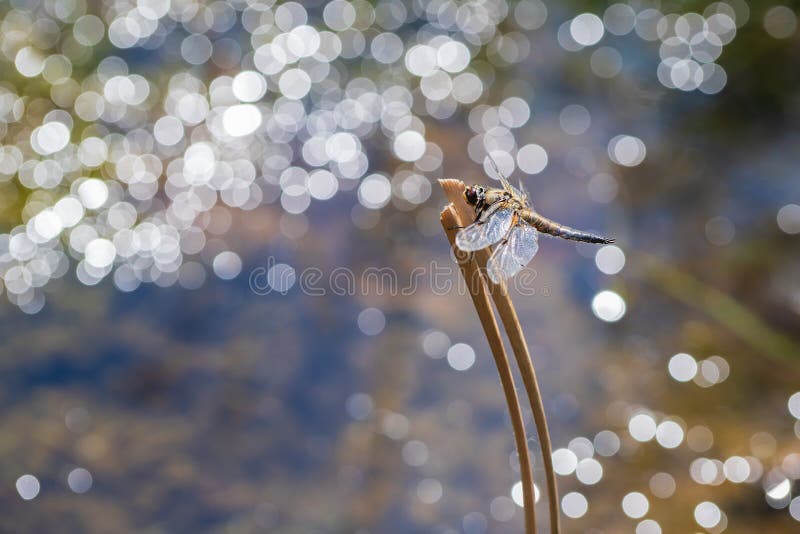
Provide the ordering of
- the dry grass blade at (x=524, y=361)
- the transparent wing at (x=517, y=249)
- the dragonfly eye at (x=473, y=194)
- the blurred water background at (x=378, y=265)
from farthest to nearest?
the blurred water background at (x=378, y=265) < the transparent wing at (x=517, y=249) < the dragonfly eye at (x=473, y=194) < the dry grass blade at (x=524, y=361)

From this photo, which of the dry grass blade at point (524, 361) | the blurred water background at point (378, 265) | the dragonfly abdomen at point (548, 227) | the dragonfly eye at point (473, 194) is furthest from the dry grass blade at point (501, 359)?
the blurred water background at point (378, 265)

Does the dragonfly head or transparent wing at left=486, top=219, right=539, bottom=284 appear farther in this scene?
transparent wing at left=486, top=219, right=539, bottom=284

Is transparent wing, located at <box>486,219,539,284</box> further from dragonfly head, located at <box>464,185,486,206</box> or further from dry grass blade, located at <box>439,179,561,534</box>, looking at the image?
dry grass blade, located at <box>439,179,561,534</box>

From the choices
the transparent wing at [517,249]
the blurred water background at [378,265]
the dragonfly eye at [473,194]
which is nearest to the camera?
the dragonfly eye at [473,194]

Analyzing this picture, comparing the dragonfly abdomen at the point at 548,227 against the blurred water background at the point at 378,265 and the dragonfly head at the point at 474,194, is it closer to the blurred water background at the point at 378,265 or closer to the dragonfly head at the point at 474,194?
the dragonfly head at the point at 474,194

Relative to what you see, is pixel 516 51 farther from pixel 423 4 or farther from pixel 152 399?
pixel 152 399

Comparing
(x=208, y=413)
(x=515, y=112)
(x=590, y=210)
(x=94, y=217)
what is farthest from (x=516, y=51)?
(x=208, y=413)

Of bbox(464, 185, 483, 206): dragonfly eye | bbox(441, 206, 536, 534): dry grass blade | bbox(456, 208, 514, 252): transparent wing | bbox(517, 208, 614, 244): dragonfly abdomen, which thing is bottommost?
bbox(441, 206, 536, 534): dry grass blade

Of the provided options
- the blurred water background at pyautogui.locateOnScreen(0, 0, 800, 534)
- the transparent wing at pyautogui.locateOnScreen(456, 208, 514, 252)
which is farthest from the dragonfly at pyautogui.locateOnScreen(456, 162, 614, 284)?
the blurred water background at pyautogui.locateOnScreen(0, 0, 800, 534)

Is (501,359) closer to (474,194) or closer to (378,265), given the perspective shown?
(474,194)

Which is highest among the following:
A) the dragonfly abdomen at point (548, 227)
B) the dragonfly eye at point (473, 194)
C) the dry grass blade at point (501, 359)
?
the dragonfly abdomen at point (548, 227)
